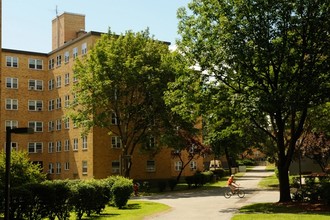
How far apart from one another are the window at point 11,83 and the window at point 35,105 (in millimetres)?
2918

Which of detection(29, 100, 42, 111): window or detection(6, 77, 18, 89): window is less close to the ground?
detection(6, 77, 18, 89): window

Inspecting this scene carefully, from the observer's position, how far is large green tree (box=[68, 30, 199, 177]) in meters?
41.6

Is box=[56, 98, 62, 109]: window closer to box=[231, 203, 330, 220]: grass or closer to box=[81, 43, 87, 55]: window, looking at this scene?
box=[81, 43, 87, 55]: window

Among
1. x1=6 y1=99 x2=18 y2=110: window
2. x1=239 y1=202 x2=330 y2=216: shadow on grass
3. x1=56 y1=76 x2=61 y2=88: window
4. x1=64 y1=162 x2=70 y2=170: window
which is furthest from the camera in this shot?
x1=6 y1=99 x2=18 y2=110: window

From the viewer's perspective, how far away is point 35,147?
2475 inches

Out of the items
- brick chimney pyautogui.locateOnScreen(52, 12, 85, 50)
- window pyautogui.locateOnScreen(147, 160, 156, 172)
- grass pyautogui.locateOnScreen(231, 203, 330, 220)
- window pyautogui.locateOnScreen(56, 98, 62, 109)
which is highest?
brick chimney pyautogui.locateOnScreen(52, 12, 85, 50)

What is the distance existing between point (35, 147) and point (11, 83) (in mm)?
9158

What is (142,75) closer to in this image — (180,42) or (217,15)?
(180,42)

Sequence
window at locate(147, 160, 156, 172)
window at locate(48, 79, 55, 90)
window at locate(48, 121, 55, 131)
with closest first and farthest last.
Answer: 1. window at locate(147, 160, 156, 172)
2. window at locate(48, 121, 55, 131)
3. window at locate(48, 79, 55, 90)

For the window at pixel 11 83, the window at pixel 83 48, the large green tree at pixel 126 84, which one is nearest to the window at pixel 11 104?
the window at pixel 11 83

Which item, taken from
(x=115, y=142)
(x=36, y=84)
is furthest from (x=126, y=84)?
(x=36, y=84)

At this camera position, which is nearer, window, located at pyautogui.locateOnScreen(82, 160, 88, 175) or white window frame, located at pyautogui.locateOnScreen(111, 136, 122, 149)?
window, located at pyautogui.locateOnScreen(82, 160, 88, 175)

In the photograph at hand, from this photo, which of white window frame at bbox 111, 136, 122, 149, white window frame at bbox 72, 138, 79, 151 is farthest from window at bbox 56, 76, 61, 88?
white window frame at bbox 111, 136, 122, 149

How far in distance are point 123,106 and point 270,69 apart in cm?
1910
